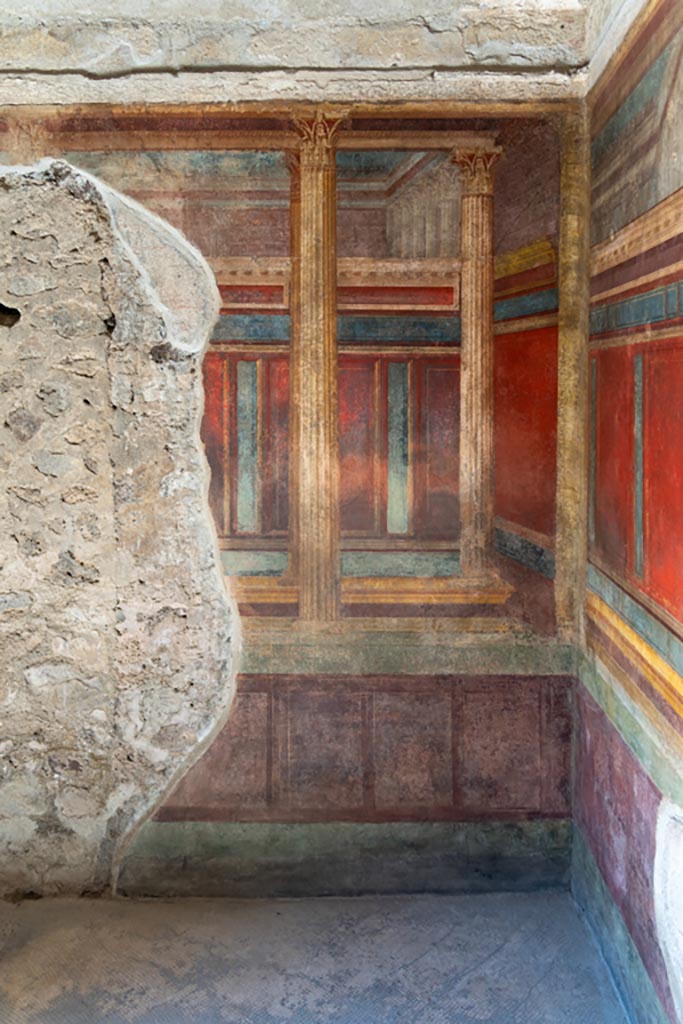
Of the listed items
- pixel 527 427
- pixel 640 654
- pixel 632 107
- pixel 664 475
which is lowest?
pixel 640 654

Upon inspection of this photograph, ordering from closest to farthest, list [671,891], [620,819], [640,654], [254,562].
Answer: [671,891]
[640,654]
[620,819]
[254,562]

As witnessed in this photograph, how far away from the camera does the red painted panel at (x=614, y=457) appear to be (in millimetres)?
2590

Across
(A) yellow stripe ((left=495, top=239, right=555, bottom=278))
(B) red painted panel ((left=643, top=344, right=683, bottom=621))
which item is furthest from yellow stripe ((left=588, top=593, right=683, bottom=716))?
(A) yellow stripe ((left=495, top=239, right=555, bottom=278))

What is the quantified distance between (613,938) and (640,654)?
3.01 feet

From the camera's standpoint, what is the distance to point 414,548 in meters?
3.13

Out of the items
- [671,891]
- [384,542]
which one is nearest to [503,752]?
[384,542]

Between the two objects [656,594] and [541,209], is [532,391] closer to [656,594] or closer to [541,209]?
[541,209]

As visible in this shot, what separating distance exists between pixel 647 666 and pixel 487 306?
4.47ft

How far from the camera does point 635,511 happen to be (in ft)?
8.29

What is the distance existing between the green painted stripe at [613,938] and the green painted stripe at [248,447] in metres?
1.55

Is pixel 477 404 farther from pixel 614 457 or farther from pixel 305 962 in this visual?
pixel 305 962

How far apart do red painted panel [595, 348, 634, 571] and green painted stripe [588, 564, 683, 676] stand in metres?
0.08

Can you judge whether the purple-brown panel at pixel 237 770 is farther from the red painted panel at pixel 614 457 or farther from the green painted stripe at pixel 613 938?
the red painted panel at pixel 614 457

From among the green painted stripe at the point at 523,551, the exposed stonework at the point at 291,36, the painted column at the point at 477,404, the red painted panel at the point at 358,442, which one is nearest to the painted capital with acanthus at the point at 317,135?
the exposed stonework at the point at 291,36
